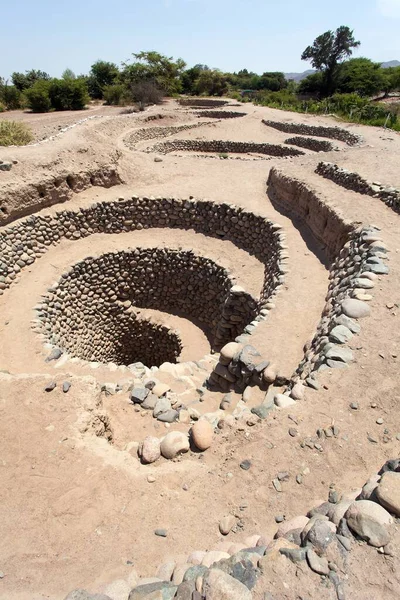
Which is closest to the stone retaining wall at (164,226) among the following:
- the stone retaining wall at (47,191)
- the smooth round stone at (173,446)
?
the stone retaining wall at (47,191)

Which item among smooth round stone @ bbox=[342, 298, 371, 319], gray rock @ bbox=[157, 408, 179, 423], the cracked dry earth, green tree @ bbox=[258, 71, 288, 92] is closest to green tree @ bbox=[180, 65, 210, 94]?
green tree @ bbox=[258, 71, 288, 92]

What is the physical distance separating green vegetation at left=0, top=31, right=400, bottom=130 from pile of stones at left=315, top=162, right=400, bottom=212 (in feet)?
48.8

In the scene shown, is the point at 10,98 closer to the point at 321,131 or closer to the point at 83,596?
the point at 321,131

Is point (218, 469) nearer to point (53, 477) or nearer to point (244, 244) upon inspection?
point (53, 477)

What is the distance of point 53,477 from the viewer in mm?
3836

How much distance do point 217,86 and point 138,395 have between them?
4647cm

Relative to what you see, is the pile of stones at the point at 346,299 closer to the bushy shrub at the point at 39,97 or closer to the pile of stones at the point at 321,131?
the pile of stones at the point at 321,131

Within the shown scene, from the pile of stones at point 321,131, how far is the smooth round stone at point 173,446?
61.7 feet

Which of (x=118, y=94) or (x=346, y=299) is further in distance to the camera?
(x=118, y=94)

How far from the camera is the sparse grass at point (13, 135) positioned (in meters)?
13.9

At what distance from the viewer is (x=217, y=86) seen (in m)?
42.9

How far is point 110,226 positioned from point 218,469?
9.42 m

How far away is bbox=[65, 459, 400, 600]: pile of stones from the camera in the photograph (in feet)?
7.69

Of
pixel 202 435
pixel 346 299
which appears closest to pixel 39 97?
pixel 346 299
